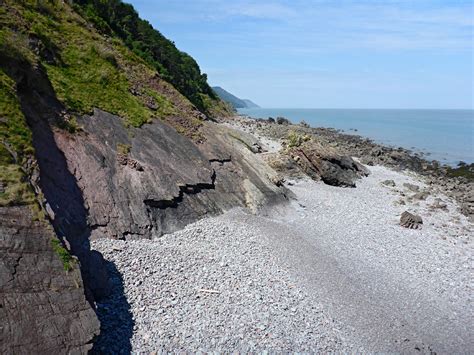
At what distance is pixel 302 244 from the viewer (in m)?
21.1

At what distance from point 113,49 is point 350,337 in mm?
25518

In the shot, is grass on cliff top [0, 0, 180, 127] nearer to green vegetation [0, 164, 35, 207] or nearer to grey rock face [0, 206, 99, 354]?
green vegetation [0, 164, 35, 207]

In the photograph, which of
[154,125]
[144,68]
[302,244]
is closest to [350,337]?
[302,244]

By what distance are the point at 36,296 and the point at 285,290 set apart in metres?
9.46

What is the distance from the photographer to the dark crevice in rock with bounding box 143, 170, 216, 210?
64.4ft

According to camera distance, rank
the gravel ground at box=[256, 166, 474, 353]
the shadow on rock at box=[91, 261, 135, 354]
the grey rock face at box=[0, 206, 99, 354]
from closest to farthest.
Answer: the grey rock face at box=[0, 206, 99, 354] → the shadow on rock at box=[91, 261, 135, 354] → the gravel ground at box=[256, 166, 474, 353]

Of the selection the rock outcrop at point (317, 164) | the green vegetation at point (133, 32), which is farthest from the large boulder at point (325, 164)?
the green vegetation at point (133, 32)

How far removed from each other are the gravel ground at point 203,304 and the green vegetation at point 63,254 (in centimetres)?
272

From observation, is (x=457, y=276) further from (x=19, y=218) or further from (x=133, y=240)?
(x=19, y=218)

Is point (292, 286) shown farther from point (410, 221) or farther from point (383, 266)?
point (410, 221)

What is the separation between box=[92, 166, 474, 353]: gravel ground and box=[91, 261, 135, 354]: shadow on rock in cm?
4

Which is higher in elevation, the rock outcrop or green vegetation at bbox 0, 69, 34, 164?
green vegetation at bbox 0, 69, 34, 164

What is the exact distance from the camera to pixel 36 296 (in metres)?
9.65

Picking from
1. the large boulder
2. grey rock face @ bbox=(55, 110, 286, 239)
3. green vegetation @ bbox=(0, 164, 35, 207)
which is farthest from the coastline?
the large boulder
